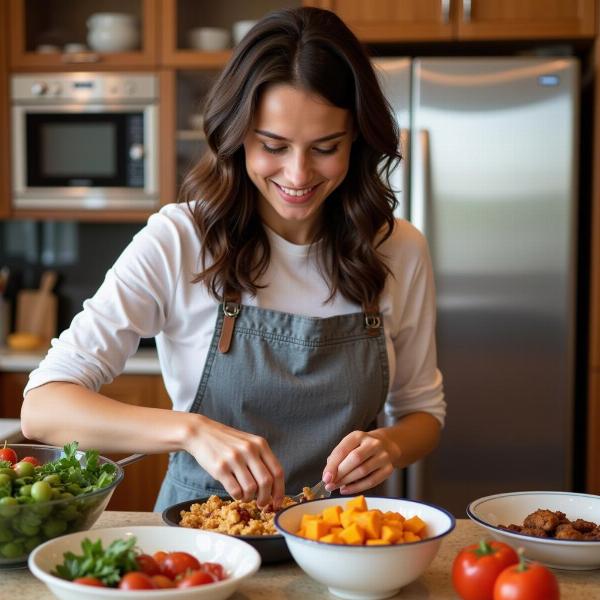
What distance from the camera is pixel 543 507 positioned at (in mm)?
1405

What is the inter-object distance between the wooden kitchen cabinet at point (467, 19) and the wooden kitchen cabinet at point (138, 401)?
53.9 inches

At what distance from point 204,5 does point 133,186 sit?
71 centimetres

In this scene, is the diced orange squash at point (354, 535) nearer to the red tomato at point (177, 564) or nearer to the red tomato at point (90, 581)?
the red tomato at point (177, 564)

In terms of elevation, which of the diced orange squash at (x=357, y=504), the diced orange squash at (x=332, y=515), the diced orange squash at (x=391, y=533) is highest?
the diced orange squash at (x=357, y=504)

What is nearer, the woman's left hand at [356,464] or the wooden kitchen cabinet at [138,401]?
the woman's left hand at [356,464]

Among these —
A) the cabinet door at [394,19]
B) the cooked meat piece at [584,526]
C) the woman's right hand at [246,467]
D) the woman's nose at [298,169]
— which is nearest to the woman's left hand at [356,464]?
the woman's right hand at [246,467]

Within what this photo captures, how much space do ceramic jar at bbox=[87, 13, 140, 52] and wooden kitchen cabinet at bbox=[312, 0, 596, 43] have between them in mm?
663

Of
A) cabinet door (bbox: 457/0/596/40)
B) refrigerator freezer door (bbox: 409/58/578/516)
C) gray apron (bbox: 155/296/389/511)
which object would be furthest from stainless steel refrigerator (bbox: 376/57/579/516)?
gray apron (bbox: 155/296/389/511)

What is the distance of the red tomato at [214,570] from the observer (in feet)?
3.53

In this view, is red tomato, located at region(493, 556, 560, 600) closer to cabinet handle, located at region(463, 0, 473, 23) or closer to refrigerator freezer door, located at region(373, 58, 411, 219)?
refrigerator freezer door, located at region(373, 58, 411, 219)

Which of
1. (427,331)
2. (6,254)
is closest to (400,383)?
(427,331)

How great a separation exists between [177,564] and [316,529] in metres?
0.17

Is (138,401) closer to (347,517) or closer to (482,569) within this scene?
(347,517)

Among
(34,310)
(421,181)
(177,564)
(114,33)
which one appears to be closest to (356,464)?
(177,564)
